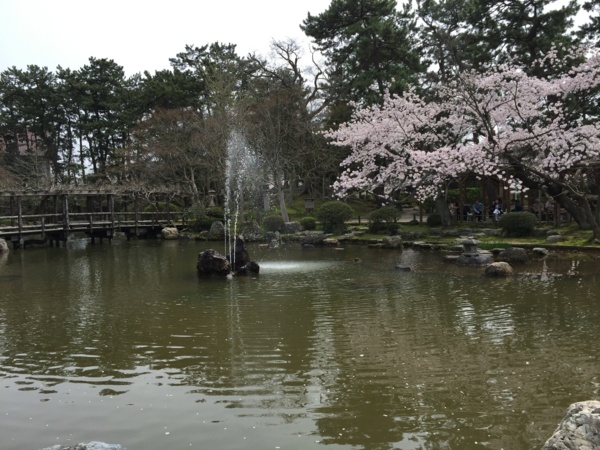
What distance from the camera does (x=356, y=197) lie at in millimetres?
42438

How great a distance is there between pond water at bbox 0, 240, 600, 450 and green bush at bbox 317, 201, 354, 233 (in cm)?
1379

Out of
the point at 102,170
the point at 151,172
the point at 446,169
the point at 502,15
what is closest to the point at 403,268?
the point at 446,169

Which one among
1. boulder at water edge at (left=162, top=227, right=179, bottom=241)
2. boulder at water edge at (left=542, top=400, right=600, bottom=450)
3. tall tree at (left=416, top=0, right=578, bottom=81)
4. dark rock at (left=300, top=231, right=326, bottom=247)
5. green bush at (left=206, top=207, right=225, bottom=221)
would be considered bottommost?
boulder at water edge at (left=542, top=400, right=600, bottom=450)

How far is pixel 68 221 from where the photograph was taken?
2956 cm

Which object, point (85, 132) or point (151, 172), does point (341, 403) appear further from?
point (85, 132)

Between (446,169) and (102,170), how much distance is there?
1411 inches

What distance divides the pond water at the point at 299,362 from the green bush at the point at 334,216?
45.2ft

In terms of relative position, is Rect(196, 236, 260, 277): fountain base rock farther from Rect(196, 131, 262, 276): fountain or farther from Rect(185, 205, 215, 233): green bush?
Rect(185, 205, 215, 233): green bush

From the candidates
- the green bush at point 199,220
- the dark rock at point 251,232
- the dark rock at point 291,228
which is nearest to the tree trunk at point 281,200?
the dark rock at point 291,228

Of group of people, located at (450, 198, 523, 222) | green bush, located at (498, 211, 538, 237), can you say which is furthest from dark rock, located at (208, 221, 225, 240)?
green bush, located at (498, 211, 538, 237)

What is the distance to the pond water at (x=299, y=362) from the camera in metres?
4.89

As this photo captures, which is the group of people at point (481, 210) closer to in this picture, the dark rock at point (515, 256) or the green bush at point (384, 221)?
the green bush at point (384, 221)

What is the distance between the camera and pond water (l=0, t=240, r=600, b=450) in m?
4.89

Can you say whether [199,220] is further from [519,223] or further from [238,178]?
[519,223]
